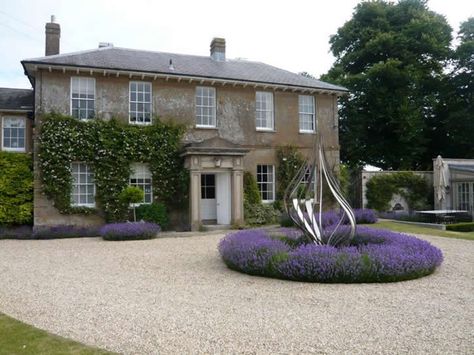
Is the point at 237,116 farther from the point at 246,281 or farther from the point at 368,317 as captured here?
the point at 368,317

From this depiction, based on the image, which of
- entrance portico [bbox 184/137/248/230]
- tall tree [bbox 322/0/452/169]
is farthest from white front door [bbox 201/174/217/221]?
tall tree [bbox 322/0/452/169]

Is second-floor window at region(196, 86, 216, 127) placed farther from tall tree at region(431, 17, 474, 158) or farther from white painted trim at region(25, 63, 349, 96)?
tall tree at region(431, 17, 474, 158)

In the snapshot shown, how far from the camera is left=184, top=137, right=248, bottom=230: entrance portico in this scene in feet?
57.5

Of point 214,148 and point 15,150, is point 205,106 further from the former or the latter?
point 15,150

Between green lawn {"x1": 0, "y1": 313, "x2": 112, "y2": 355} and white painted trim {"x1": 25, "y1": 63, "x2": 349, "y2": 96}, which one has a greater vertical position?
white painted trim {"x1": 25, "y1": 63, "x2": 349, "y2": 96}

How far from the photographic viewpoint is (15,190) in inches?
679

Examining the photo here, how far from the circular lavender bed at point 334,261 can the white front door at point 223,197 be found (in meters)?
8.95

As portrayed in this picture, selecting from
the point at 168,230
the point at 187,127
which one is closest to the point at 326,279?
the point at 168,230

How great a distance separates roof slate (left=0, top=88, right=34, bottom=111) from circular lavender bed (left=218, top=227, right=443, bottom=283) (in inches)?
549

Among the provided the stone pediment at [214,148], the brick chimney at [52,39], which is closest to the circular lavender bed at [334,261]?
the stone pediment at [214,148]

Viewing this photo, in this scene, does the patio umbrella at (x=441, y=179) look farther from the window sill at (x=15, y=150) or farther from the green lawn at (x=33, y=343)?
the green lawn at (x=33, y=343)

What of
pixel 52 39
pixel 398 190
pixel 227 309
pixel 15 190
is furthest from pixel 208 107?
pixel 227 309

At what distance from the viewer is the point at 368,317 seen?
5898 millimetres

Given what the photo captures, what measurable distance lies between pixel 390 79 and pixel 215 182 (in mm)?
15185
